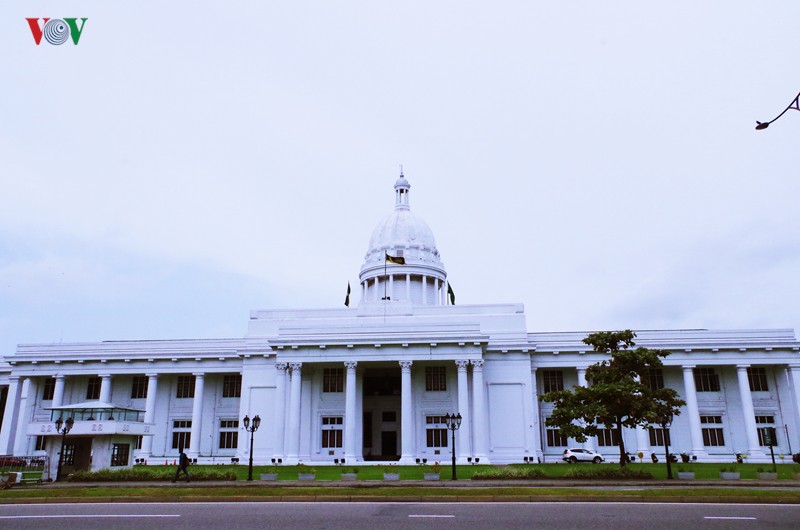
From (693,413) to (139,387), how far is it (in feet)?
175

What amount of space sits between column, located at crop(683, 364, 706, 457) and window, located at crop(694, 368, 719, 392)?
1.85 m

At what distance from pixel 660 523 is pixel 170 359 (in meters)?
54.0

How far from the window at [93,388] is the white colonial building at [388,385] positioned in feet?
0.44

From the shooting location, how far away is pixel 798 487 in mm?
25688

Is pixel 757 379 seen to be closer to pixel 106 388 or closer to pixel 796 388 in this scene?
pixel 796 388

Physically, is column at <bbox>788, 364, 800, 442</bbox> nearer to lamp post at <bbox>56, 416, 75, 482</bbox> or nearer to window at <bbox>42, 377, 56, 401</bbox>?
lamp post at <bbox>56, 416, 75, 482</bbox>

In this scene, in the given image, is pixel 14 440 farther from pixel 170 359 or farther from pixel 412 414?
pixel 412 414

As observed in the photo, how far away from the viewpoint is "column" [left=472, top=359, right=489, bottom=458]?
4906 cm

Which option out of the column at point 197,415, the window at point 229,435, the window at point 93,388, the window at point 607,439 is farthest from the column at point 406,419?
the window at point 93,388

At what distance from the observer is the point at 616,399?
35312 mm

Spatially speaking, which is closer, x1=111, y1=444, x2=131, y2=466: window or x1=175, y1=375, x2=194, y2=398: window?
x1=111, y1=444, x2=131, y2=466: window

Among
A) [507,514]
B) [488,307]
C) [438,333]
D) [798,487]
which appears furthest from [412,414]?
[507,514]

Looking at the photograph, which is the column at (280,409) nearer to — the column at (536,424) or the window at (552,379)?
the column at (536,424)

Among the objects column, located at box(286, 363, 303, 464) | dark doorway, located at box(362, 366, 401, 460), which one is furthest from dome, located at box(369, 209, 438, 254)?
column, located at box(286, 363, 303, 464)
